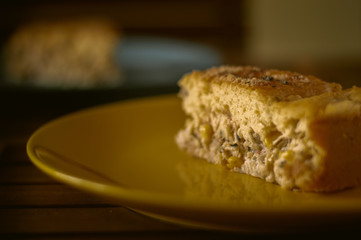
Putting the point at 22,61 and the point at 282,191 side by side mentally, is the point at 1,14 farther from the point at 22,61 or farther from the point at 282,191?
the point at 282,191

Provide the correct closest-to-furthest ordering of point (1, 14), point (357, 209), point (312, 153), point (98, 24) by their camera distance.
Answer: point (357, 209) < point (312, 153) < point (98, 24) < point (1, 14)

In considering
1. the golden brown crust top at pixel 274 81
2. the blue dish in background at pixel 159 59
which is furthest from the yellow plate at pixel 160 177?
the blue dish in background at pixel 159 59

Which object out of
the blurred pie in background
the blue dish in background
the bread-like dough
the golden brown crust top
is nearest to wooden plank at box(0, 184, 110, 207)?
the bread-like dough

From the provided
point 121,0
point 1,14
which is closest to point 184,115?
point 121,0

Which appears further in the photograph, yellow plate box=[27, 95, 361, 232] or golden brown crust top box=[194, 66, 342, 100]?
golden brown crust top box=[194, 66, 342, 100]

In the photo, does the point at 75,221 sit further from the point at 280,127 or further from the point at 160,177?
the point at 280,127

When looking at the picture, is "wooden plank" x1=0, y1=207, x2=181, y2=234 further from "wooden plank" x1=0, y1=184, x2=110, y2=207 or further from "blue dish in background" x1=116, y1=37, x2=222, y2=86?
"blue dish in background" x1=116, y1=37, x2=222, y2=86
